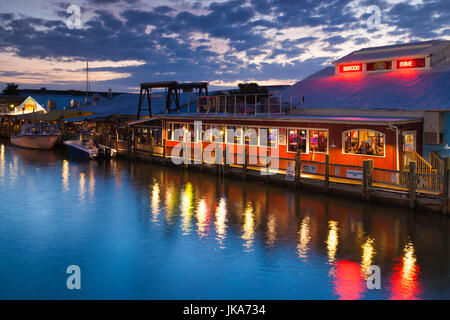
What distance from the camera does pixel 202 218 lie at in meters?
24.0

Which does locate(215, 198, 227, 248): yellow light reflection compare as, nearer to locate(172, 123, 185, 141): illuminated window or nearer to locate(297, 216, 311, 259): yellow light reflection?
locate(297, 216, 311, 259): yellow light reflection

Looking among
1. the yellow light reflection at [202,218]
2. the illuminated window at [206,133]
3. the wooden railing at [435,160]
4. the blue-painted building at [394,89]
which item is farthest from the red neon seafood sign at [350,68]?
the yellow light reflection at [202,218]

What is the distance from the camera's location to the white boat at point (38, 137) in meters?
64.0

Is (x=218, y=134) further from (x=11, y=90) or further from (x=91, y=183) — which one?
(x=11, y=90)

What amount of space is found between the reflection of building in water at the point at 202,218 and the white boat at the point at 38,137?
42157 millimetres

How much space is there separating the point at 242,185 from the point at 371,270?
18.0 metres

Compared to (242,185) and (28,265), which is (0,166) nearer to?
(242,185)

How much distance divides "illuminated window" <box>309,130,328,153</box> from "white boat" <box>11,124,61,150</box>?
43698 mm

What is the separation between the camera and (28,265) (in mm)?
17094

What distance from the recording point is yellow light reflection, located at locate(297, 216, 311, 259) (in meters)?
18.0

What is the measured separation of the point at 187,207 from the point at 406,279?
14132 mm

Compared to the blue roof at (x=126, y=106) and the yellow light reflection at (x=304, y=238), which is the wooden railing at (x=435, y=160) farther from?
the blue roof at (x=126, y=106)

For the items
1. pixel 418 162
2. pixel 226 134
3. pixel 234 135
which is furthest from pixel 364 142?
pixel 226 134
